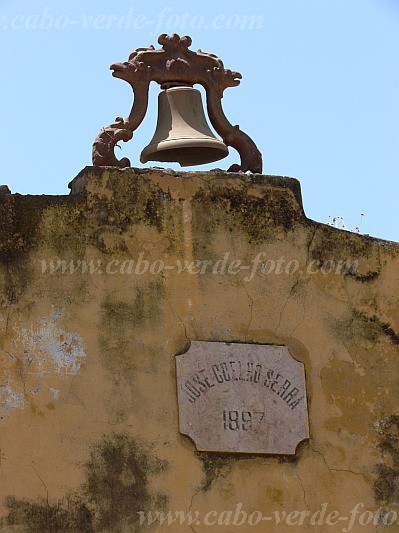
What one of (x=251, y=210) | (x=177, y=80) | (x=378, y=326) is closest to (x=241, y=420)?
(x=378, y=326)

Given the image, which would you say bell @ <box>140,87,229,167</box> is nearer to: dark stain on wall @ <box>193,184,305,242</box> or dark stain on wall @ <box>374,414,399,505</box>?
dark stain on wall @ <box>193,184,305,242</box>

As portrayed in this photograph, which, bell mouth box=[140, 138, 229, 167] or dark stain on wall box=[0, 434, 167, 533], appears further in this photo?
bell mouth box=[140, 138, 229, 167]

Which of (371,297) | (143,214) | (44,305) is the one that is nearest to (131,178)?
(143,214)

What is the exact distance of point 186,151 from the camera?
10.5m

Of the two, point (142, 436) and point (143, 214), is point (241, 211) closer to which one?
point (143, 214)

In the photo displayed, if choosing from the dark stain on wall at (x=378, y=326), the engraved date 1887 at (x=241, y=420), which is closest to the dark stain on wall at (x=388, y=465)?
the dark stain on wall at (x=378, y=326)

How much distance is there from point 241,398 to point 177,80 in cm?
200

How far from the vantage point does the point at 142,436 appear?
9.35 meters

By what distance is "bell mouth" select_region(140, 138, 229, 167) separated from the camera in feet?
33.7

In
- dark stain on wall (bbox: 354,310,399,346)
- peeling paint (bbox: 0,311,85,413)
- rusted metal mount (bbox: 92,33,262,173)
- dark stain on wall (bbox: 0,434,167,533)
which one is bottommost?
dark stain on wall (bbox: 0,434,167,533)

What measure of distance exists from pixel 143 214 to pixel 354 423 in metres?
1.64

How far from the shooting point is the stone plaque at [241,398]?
31.1ft

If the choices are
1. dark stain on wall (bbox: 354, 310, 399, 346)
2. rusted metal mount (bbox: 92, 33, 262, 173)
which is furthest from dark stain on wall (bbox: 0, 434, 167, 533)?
rusted metal mount (bbox: 92, 33, 262, 173)

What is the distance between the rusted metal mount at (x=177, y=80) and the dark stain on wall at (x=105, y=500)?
172 cm
